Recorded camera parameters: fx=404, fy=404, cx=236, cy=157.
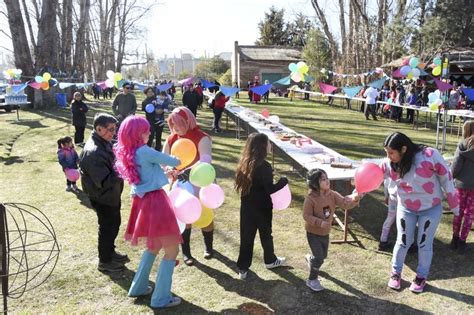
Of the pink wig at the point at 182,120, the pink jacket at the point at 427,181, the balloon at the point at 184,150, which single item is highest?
the pink wig at the point at 182,120

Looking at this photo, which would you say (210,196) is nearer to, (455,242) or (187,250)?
(187,250)

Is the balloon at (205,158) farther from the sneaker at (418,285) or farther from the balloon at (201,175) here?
the sneaker at (418,285)

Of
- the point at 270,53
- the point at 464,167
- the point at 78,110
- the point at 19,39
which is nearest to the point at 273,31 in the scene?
the point at 270,53

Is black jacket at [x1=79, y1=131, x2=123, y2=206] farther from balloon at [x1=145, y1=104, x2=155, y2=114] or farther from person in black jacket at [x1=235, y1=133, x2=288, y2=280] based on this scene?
balloon at [x1=145, y1=104, x2=155, y2=114]

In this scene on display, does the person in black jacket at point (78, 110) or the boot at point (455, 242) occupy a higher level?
the person in black jacket at point (78, 110)

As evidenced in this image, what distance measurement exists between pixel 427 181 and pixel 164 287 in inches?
93.7

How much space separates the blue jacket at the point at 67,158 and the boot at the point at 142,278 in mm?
3820

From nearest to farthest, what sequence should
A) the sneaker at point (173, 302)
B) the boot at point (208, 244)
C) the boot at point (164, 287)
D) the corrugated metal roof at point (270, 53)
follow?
1. the boot at point (164, 287)
2. the sneaker at point (173, 302)
3. the boot at point (208, 244)
4. the corrugated metal roof at point (270, 53)

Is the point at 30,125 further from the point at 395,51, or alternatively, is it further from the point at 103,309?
the point at 395,51

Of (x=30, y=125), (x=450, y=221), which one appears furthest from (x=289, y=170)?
(x=30, y=125)

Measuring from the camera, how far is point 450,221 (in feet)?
17.8

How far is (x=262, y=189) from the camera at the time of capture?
367 centimetres

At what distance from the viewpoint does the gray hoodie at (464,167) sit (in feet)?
14.1

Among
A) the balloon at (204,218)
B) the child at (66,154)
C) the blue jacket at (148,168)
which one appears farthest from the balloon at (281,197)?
the child at (66,154)
